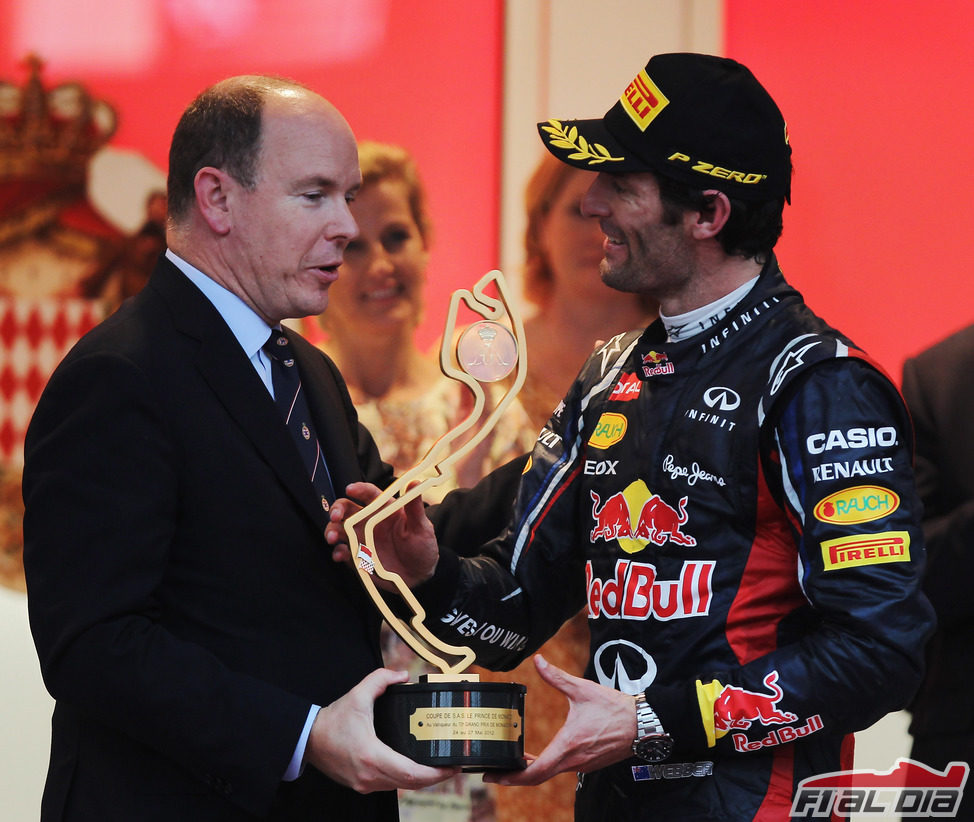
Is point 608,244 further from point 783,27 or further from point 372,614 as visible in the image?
point 783,27

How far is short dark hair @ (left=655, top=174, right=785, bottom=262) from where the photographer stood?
180cm

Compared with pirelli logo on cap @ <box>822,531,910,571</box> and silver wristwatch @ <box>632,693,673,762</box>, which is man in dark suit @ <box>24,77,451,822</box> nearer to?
silver wristwatch @ <box>632,693,673,762</box>

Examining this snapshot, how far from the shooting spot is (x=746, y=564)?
64.7 inches

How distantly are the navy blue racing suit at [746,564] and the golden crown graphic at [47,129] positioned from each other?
6.72 feet

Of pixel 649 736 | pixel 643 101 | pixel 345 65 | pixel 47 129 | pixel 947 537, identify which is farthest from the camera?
pixel 345 65

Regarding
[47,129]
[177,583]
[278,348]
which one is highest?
[47,129]

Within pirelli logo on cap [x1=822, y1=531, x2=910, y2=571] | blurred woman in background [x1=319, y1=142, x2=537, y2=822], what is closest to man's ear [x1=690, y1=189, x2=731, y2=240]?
pirelli logo on cap [x1=822, y1=531, x2=910, y2=571]

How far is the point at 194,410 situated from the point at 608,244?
2.23 ft

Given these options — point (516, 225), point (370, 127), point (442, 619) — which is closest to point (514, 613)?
point (442, 619)

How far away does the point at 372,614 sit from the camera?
1711mm

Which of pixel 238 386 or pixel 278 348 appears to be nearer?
pixel 238 386

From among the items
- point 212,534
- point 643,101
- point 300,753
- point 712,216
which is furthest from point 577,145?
point 300,753

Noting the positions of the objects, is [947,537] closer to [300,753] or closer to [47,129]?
[300,753]

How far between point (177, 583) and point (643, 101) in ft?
3.11
